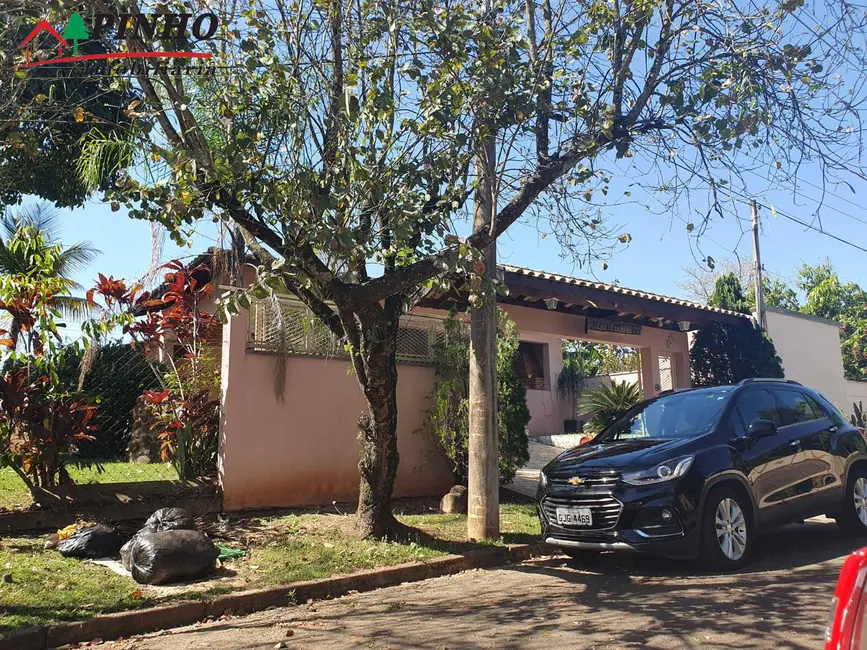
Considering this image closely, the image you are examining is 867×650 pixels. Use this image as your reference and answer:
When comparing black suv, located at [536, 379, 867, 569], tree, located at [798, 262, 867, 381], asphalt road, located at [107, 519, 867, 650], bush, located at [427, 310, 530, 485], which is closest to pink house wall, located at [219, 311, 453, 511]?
bush, located at [427, 310, 530, 485]

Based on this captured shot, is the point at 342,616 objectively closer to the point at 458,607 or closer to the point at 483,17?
the point at 458,607

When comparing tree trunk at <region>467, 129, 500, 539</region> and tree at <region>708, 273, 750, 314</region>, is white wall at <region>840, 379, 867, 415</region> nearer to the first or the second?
tree at <region>708, 273, 750, 314</region>

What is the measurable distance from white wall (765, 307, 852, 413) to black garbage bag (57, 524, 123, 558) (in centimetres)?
1512

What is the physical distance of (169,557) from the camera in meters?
6.23

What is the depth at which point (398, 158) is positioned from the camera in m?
6.98

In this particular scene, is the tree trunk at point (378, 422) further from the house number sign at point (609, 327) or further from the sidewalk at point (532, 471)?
the house number sign at point (609, 327)

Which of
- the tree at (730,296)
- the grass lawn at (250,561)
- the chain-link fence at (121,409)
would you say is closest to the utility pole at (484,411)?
the grass lawn at (250,561)

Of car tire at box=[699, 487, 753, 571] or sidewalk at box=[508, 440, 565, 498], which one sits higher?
sidewalk at box=[508, 440, 565, 498]

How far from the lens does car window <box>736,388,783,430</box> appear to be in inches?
291

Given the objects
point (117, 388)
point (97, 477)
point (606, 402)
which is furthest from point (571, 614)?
point (117, 388)

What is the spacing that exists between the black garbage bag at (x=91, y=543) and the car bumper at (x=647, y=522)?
14.8 ft

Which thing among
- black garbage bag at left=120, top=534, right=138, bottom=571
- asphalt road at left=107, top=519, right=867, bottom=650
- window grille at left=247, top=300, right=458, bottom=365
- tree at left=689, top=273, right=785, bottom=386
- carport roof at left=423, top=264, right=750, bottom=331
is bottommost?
asphalt road at left=107, top=519, right=867, bottom=650

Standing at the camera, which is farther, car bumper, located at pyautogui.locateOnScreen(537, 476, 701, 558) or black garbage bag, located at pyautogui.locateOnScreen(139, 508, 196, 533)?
black garbage bag, located at pyautogui.locateOnScreen(139, 508, 196, 533)

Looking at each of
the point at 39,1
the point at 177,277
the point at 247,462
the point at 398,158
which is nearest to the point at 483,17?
the point at 398,158
